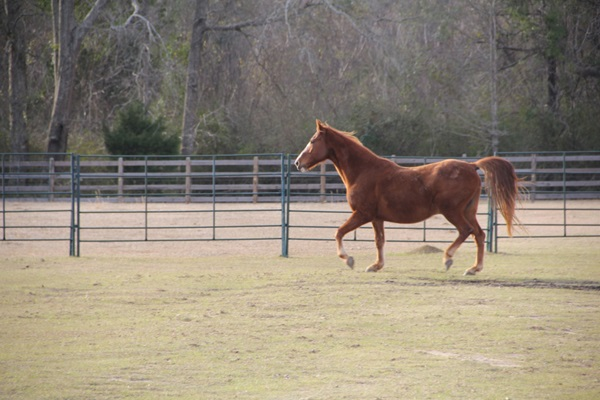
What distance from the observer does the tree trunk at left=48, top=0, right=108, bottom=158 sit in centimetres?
2708

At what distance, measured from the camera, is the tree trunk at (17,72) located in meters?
29.0

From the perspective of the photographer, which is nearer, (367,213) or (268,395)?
(268,395)

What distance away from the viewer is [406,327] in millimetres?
6668

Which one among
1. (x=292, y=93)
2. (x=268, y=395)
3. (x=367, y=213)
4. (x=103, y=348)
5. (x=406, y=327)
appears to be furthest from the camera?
(x=292, y=93)

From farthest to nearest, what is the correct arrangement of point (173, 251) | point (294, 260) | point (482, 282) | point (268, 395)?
point (173, 251) < point (294, 260) < point (482, 282) < point (268, 395)

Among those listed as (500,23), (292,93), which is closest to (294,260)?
(292,93)

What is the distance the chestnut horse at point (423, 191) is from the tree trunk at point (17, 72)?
21.4 m

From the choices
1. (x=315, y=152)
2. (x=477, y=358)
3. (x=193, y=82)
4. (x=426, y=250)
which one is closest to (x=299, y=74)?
(x=193, y=82)

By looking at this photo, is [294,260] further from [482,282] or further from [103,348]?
[103,348]

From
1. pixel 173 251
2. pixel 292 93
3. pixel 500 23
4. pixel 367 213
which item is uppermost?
pixel 500 23

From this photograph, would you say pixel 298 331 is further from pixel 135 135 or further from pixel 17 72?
pixel 17 72

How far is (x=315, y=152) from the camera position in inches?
404

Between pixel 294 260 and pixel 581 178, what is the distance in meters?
16.1

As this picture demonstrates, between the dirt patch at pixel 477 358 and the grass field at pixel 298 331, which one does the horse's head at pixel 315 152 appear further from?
the dirt patch at pixel 477 358
